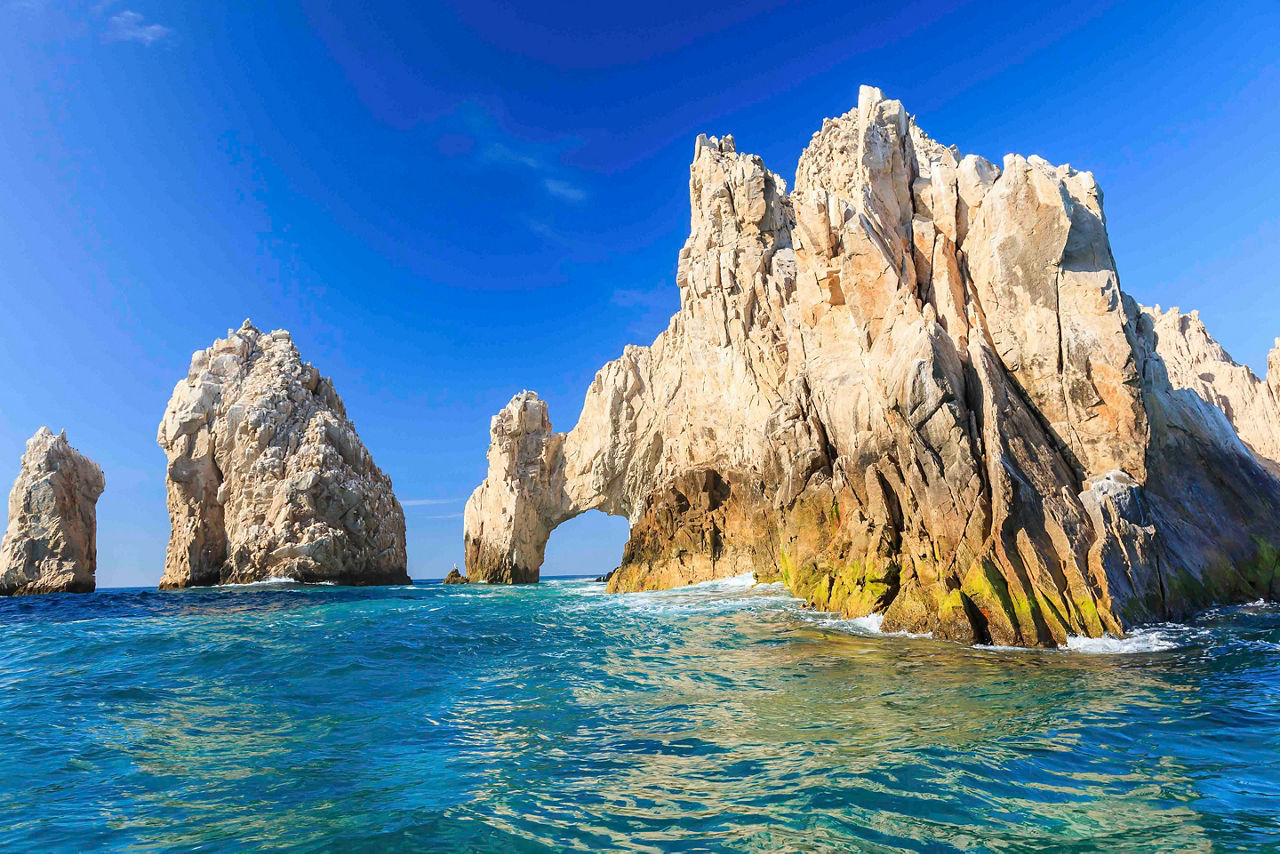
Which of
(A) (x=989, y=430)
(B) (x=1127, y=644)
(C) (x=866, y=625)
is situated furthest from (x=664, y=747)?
(A) (x=989, y=430)

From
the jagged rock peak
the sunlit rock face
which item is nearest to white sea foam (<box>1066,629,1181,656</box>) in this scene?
the sunlit rock face

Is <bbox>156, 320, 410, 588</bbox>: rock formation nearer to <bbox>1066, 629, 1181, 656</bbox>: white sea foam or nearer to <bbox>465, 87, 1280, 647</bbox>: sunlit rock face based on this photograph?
<bbox>465, 87, 1280, 647</bbox>: sunlit rock face

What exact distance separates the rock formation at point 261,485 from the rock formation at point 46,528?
6.77m

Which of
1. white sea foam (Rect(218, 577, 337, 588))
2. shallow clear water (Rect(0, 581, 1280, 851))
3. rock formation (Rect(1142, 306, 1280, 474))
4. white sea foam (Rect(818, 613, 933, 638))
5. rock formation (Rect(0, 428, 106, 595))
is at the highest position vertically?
rock formation (Rect(1142, 306, 1280, 474))

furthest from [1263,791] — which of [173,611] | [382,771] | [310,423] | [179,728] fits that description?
[310,423]

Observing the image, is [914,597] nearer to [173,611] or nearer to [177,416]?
[173,611]

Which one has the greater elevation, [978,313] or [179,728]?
[978,313]

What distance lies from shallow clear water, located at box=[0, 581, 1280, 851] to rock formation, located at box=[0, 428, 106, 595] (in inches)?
2061

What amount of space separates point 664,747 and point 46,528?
6750 cm

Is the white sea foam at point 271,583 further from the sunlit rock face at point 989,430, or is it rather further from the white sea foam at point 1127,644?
the white sea foam at point 1127,644

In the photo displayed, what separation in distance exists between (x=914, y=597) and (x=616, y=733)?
9.48 m

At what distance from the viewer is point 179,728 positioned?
9.02 meters

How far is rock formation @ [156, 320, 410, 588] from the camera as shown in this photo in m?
53.9

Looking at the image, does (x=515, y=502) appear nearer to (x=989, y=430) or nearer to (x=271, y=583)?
(x=271, y=583)
